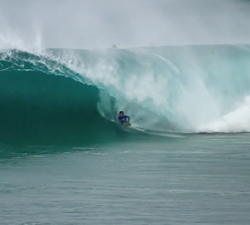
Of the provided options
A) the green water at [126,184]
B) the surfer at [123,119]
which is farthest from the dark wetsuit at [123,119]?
the green water at [126,184]

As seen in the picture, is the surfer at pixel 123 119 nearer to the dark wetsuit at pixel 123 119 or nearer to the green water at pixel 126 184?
the dark wetsuit at pixel 123 119

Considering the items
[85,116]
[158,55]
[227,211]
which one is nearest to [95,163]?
[227,211]

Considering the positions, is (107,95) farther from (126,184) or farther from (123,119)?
(126,184)

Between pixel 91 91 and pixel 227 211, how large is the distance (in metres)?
14.9

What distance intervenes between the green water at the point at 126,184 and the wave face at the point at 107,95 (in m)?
4.49

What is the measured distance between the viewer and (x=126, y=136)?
25031mm

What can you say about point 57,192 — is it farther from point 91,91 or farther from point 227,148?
point 91,91

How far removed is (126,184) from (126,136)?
8.50 m

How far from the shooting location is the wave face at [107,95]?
27109 millimetres

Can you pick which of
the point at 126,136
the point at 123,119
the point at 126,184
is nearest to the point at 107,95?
the point at 123,119

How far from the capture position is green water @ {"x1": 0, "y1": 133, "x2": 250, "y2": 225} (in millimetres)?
14125

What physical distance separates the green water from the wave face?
4.49m

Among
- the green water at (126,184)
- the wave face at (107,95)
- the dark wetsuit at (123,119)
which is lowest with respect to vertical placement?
the green water at (126,184)

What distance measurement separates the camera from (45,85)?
30016mm
